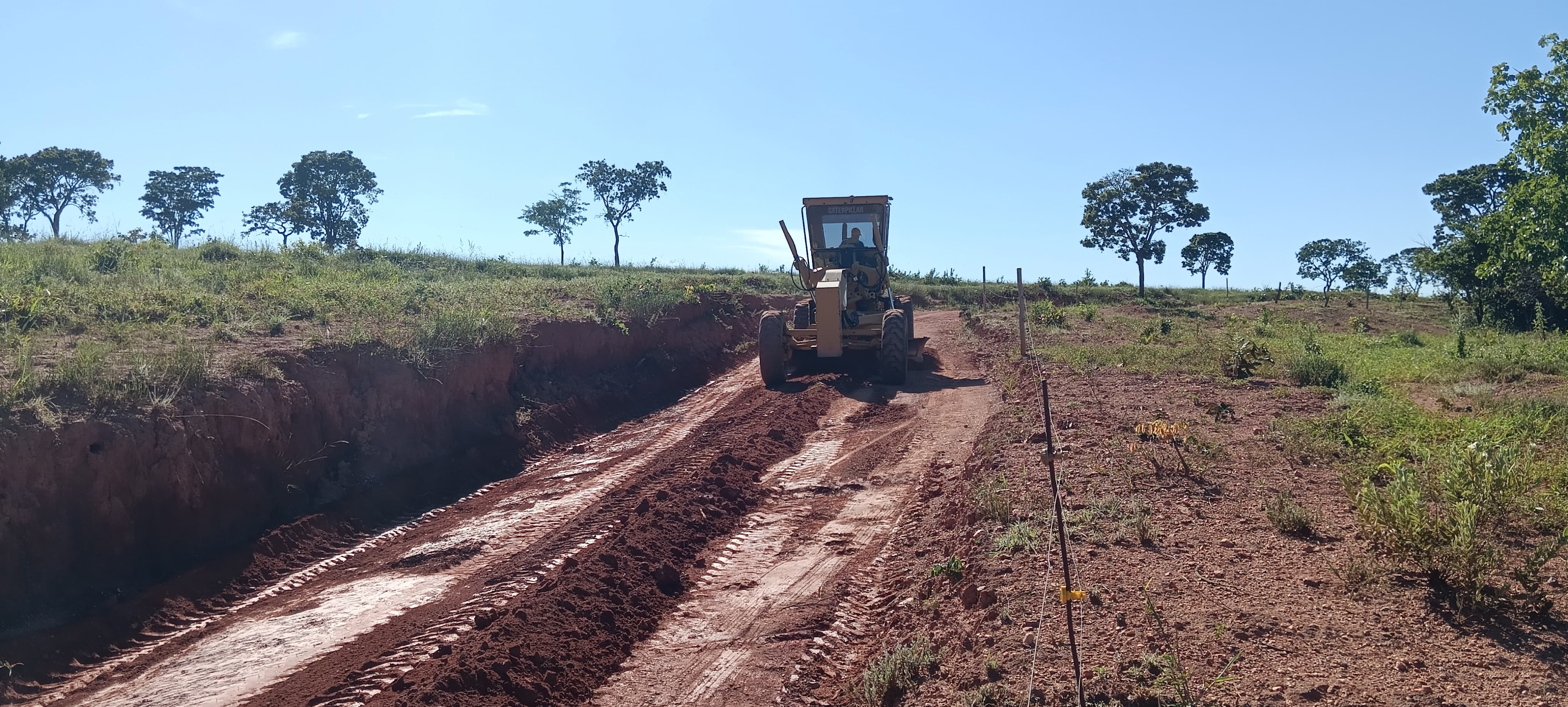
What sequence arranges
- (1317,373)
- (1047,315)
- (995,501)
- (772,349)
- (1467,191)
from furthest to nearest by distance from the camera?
(1467,191) → (1047,315) → (772,349) → (1317,373) → (995,501)

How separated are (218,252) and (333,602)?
1410cm

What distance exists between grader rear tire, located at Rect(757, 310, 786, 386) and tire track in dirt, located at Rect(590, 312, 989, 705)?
3288mm

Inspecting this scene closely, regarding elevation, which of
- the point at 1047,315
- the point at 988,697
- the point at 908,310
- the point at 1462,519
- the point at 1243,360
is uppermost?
the point at 908,310

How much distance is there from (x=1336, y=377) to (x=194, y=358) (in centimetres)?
1302

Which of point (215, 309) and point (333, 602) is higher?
point (215, 309)

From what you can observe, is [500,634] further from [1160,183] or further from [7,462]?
[1160,183]

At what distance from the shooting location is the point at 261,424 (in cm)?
904

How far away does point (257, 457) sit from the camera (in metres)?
8.93

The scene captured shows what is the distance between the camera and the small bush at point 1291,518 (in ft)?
19.8

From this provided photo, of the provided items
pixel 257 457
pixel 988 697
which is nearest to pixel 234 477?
pixel 257 457

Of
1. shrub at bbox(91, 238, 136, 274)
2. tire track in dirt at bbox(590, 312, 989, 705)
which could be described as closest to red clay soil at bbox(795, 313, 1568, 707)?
tire track in dirt at bbox(590, 312, 989, 705)

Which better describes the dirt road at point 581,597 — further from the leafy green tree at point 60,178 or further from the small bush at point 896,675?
the leafy green tree at point 60,178

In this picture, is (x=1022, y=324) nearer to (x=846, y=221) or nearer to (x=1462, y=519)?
(x=846, y=221)

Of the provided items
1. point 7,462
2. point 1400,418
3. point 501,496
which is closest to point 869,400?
point 501,496
